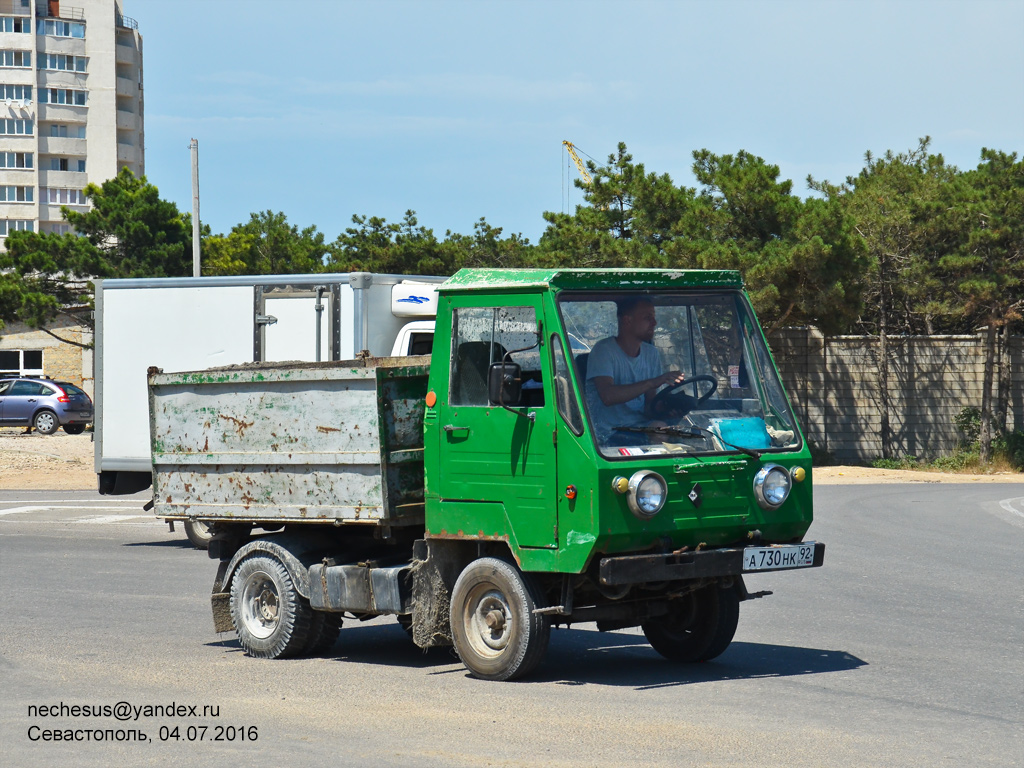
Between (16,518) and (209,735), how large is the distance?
15.1m

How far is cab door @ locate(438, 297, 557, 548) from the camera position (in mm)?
7750

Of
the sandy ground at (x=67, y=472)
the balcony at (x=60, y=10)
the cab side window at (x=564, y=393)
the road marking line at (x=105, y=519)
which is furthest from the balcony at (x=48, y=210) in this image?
the cab side window at (x=564, y=393)

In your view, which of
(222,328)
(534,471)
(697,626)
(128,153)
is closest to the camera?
(534,471)

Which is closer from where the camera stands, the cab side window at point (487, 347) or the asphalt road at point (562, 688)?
the asphalt road at point (562, 688)

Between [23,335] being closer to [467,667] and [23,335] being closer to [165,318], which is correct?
[165,318]

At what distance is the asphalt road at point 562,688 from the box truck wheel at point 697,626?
166mm

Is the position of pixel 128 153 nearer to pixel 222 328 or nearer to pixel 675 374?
pixel 222 328

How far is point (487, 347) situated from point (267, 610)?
269 cm

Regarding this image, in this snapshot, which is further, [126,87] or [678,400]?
[126,87]

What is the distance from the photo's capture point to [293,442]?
901 centimetres

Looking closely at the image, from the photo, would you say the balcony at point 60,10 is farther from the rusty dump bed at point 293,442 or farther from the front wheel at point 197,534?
the rusty dump bed at point 293,442

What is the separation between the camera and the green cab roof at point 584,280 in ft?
25.8

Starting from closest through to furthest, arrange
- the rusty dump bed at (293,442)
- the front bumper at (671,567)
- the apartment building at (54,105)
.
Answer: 1. the front bumper at (671,567)
2. the rusty dump bed at (293,442)
3. the apartment building at (54,105)

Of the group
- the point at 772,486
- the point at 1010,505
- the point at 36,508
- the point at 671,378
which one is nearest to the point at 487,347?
the point at 671,378
